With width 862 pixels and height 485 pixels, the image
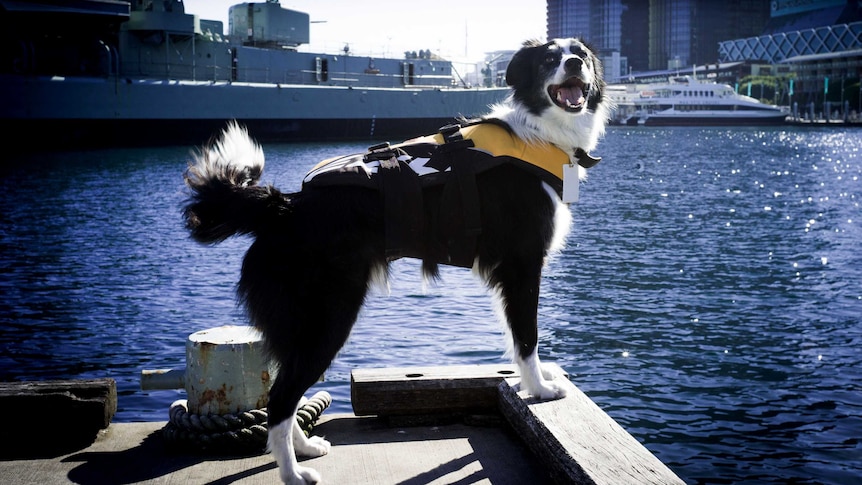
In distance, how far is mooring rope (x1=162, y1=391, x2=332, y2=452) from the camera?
4.24 m

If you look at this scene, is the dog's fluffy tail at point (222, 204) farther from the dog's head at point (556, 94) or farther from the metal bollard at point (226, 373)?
the dog's head at point (556, 94)

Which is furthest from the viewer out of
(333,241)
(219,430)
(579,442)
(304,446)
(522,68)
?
(522,68)

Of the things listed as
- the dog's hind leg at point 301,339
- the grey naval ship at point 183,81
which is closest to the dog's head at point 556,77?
the dog's hind leg at point 301,339

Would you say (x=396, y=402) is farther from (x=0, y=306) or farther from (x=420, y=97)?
(x=420, y=97)

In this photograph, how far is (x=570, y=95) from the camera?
4516 millimetres

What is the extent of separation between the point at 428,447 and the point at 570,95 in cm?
208

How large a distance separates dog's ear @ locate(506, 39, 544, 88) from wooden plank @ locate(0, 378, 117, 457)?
2.92 m

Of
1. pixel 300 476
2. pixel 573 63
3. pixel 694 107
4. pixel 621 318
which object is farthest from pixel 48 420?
pixel 694 107

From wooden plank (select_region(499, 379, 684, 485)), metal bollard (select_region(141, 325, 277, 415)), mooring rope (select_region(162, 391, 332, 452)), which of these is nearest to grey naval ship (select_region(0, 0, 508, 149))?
metal bollard (select_region(141, 325, 277, 415))

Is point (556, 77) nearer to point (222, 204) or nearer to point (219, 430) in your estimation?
point (222, 204)

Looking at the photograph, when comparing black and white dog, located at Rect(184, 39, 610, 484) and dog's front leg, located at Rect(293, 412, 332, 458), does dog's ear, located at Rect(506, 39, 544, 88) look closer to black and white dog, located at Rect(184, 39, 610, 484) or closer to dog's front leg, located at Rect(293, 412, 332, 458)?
black and white dog, located at Rect(184, 39, 610, 484)

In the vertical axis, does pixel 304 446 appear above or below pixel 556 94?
below

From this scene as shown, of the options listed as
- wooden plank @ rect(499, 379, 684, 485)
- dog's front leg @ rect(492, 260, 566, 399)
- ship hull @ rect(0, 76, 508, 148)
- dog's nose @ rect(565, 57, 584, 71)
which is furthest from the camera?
ship hull @ rect(0, 76, 508, 148)

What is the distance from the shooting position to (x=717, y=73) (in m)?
167
